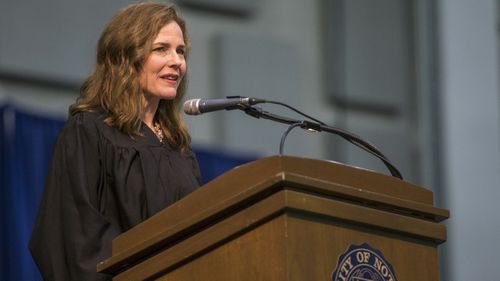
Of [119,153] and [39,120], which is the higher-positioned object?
[39,120]

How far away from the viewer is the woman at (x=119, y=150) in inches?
139

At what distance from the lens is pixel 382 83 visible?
8453 millimetres

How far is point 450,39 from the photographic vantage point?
8.66 metres

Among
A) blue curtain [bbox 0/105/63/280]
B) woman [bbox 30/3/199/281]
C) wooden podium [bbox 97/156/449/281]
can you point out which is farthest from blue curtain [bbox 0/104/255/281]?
wooden podium [bbox 97/156/449/281]

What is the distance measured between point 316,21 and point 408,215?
17.3 ft

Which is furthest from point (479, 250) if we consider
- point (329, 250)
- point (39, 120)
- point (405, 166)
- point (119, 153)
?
point (329, 250)

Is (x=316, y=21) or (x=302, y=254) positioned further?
(x=316, y=21)

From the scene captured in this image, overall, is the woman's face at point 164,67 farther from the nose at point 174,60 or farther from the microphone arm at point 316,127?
the microphone arm at point 316,127

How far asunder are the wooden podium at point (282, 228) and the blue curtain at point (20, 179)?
125 inches

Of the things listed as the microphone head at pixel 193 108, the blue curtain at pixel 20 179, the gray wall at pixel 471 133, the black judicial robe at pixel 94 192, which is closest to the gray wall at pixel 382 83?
the gray wall at pixel 471 133

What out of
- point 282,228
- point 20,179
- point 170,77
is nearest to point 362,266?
point 282,228

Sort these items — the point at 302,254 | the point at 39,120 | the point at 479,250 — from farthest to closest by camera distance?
the point at 479,250 → the point at 39,120 → the point at 302,254

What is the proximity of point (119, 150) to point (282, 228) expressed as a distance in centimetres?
94

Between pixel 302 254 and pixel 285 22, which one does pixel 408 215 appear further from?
pixel 285 22
